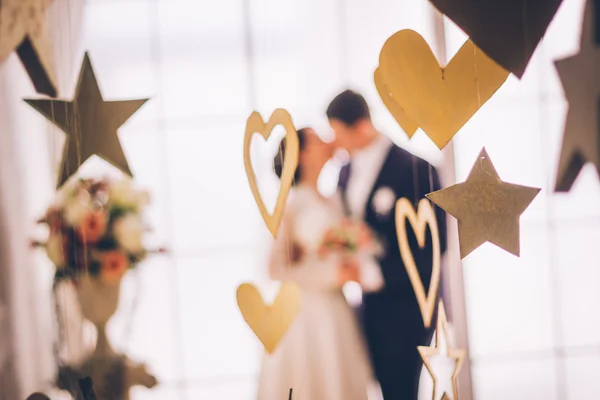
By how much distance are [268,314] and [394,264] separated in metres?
0.54

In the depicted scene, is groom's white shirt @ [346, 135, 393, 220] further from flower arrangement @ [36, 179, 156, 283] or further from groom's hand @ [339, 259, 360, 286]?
flower arrangement @ [36, 179, 156, 283]

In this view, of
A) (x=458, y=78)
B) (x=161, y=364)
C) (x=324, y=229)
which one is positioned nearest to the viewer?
(x=458, y=78)

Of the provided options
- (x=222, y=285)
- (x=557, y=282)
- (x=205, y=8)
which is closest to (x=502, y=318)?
(x=557, y=282)

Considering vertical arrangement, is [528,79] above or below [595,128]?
above

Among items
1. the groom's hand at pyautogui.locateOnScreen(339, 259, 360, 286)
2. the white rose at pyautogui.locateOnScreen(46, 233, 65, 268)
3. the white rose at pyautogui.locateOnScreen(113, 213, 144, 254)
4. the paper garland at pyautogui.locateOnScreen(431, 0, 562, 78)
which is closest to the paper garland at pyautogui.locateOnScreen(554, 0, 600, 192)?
the paper garland at pyautogui.locateOnScreen(431, 0, 562, 78)

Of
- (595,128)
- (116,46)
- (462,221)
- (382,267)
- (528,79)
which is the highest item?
(116,46)

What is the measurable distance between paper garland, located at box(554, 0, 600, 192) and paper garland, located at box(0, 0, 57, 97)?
0.76 metres

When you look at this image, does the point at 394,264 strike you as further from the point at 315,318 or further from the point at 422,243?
the point at 422,243

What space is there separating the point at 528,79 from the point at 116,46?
42.1 inches

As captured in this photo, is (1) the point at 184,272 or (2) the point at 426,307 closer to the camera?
(2) the point at 426,307

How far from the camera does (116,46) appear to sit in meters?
1.44

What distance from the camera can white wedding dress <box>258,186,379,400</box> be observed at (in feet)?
4.00

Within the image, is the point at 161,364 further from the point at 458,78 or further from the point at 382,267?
the point at 458,78

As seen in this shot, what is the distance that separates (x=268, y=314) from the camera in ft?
2.63
